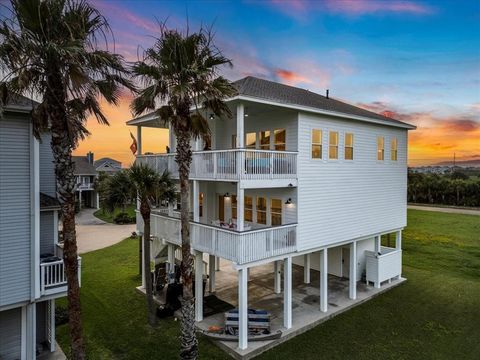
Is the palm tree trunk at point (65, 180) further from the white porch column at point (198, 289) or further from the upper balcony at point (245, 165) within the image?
the white porch column at point (198, 289)

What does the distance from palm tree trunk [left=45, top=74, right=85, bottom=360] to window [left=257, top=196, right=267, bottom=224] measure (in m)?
9.30

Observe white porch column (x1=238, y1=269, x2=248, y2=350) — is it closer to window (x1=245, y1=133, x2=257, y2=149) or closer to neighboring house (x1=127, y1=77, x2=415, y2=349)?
neighboring house (x1=127, y1=77, x2=415, y2=349)

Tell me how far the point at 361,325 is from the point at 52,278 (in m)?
12.0

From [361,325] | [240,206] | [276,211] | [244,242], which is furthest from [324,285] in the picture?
[240,206]

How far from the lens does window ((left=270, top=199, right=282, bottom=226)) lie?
45.9 ft

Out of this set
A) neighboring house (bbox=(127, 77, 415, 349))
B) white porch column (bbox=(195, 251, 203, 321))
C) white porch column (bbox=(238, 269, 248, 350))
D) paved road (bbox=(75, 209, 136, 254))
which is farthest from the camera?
paved road (bbox=(75, 209, 136, 254))

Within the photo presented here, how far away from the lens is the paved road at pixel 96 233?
27266mm

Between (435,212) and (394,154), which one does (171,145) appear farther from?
(435,212)

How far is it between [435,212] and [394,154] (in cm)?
3582

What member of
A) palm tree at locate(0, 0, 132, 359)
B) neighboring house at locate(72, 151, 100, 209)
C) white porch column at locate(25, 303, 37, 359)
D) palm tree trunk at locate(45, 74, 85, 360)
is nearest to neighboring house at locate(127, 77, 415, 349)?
palm tree at locate(0, 0, 132, 359)

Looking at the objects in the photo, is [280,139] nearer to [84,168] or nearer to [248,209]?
[248,209]

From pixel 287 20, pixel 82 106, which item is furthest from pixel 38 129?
pixel 287 20

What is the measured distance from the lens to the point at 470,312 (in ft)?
45.3

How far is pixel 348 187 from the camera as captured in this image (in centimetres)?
1455
